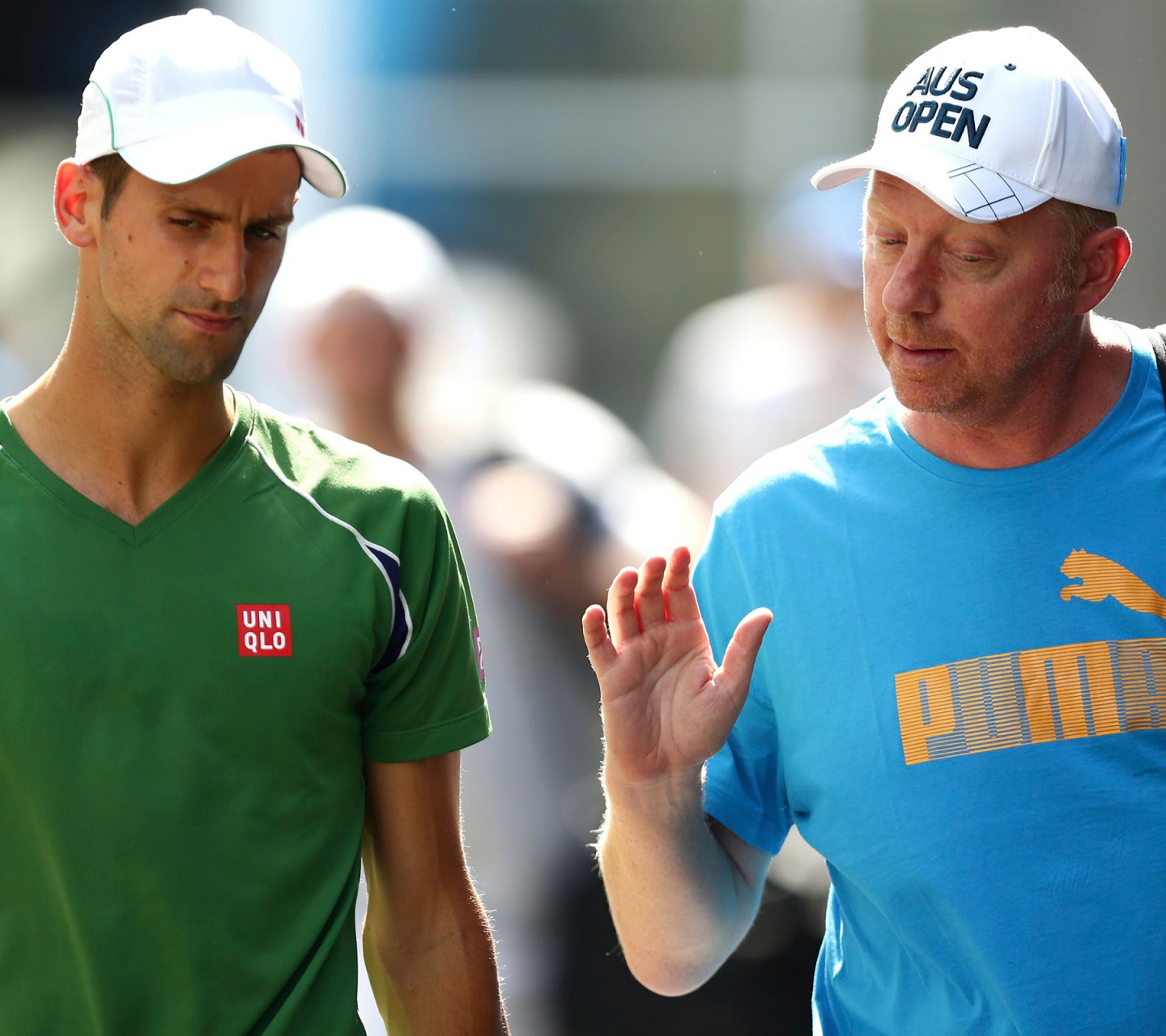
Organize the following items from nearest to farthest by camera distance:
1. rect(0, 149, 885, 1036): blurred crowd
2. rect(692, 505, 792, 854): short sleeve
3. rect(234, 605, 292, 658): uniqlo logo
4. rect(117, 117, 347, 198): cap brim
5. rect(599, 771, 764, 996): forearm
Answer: rect(117, 117, 347, 198): cap brim
rect(234, 605, 292, 658): uniqlo logo
rect(599, 771, 764, 996): forearm
rect(692, 505, 792, 854): short sleeve
rect(0, 149, 885, 1036): blurred crowd

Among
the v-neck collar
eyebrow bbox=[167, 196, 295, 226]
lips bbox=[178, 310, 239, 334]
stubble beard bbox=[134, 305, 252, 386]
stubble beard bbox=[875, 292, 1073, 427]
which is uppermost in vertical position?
eyebrow bbox=[167, 196, 295, 226]

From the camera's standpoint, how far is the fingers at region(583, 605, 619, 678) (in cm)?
225

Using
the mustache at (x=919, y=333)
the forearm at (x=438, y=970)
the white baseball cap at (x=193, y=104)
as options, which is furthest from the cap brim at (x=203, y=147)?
the forearm at (x=438, y=970)

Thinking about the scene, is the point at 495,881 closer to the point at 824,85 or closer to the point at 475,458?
the point at 475,458

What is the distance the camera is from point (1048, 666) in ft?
7.41

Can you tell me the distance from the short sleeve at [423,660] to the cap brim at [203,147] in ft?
1.84

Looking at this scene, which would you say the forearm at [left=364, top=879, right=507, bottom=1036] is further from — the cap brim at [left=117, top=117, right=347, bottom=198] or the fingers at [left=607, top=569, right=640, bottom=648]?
the cap brim at [left=117, top=117, right=347, bottom=198]

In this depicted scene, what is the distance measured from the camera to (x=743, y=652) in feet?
7.48

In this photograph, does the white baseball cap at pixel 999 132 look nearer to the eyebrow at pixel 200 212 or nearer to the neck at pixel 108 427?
the eyebrow at pixel 200 212

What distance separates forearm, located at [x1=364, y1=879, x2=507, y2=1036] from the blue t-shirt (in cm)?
42

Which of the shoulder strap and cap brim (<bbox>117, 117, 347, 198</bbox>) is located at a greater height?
cap brim (<bbox>117, 117, 347, 198</bbox>)

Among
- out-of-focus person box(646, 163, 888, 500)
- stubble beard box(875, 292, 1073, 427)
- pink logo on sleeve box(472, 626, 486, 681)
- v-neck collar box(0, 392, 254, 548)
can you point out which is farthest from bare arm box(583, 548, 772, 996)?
out-of-focus person box(646, 163, 888, 500)

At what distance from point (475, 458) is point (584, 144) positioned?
148 cm

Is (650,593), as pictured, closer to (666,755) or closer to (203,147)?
(666,755)
